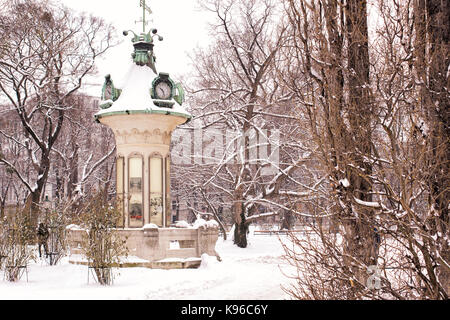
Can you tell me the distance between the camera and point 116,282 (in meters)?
14.4

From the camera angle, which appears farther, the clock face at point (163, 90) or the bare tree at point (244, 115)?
the bare tree at point (244, 115)

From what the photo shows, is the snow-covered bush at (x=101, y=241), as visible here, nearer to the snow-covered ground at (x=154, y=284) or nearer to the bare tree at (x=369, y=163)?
the snow-covered ground at (x=154, y=284)

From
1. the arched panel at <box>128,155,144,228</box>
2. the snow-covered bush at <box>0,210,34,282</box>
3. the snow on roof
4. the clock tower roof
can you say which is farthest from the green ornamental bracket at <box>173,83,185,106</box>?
the snow-covered bush at <box>0,210,34,282</box>

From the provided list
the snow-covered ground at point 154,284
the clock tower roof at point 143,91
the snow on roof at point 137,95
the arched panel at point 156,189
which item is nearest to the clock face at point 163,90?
the clock tower roof at point 143,91

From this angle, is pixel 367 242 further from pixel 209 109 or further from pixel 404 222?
pixel 209 109

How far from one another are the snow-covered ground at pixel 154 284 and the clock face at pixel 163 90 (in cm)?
545

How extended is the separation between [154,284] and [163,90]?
737 centimetres

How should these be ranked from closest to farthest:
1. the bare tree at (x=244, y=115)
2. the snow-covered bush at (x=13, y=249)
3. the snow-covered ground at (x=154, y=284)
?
1. the snow-covered ground at (x=154, y=284)
2. the snow-covered bush at (x=13, y=249)
3. the bare tree at (x=244, y=115)

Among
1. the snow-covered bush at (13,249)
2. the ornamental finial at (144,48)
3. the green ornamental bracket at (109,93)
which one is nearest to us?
the snow-covered bush at (13,249)

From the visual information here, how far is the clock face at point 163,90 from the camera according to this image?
19.1 meters

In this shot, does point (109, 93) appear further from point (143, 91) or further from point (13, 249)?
point (13, 249)

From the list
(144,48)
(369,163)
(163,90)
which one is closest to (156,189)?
(163,90)

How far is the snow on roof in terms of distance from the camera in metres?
18.7

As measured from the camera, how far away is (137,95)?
19.0 m
